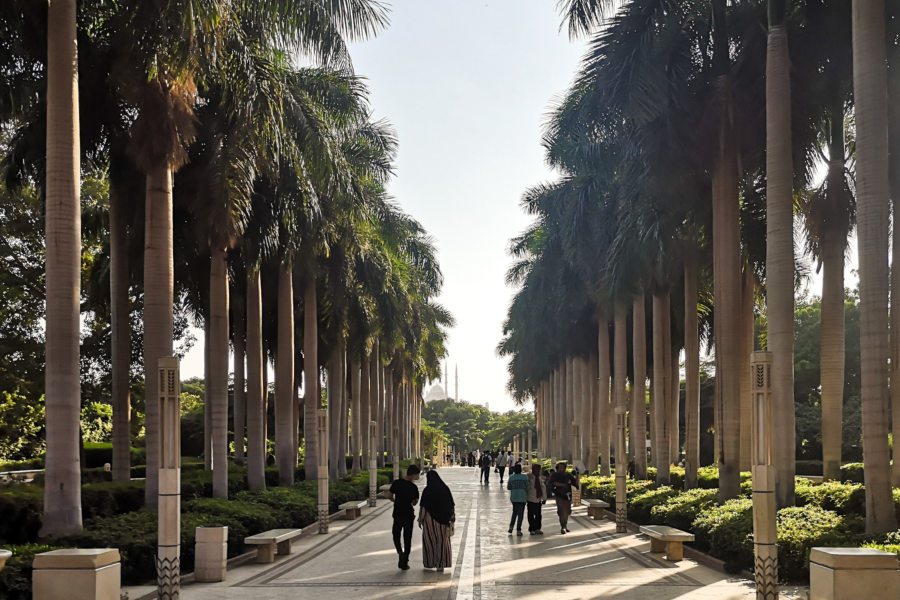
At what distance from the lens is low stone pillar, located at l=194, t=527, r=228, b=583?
47.9 ft

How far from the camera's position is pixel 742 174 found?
22.3 m

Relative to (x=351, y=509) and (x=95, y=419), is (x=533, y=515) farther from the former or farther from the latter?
(x=95, y=419)

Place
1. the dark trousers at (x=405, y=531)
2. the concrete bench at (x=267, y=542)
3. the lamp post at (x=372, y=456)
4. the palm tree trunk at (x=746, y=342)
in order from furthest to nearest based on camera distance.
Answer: the lamp post at (x=372, y=456)
the palm tree trunk at (x=746, y=342)
the concrete bench at (x=267, y=542)
the dark trousers at (x=405, y=531)

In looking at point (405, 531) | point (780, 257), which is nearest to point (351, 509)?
point (405, 531)

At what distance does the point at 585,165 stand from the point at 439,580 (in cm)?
1354

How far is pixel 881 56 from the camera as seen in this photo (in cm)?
1422

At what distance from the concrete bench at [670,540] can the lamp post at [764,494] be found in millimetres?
5191

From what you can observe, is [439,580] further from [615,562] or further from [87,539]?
[87,539]

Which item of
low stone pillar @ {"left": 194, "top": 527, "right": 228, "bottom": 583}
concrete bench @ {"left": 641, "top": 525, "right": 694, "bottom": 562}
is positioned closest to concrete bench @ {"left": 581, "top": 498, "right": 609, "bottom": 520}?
concrete bench @ {"left": 641, "top": 525, "right": 694, "bottom": 562}

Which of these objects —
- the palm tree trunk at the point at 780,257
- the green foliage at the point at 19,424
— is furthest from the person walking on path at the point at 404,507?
the green foliage at the point at 19,424

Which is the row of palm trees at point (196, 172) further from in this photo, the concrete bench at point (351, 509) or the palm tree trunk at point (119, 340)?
the concrete bench at point (351, 509)

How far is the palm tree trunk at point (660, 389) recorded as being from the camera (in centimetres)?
2908

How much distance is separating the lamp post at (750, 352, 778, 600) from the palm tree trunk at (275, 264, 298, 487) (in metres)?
18.5

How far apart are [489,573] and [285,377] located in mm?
15296
